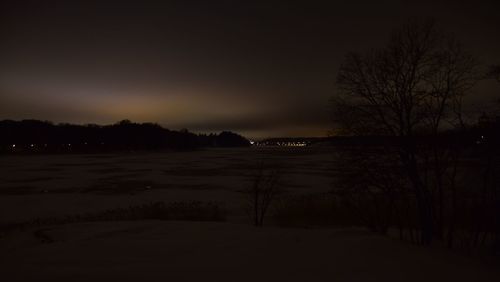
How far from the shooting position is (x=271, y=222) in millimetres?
22469

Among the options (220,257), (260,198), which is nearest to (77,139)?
(260,198)

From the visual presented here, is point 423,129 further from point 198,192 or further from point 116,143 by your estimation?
point 116,143

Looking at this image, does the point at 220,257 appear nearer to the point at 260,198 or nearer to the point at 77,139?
the point at 260,198

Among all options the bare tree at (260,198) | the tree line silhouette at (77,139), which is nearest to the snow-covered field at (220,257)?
the bare tree at (260,198)

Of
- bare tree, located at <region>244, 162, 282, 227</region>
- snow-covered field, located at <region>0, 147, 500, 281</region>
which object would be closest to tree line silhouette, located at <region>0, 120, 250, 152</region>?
bare tree, located at <region>244, 162, 282, 227</region>

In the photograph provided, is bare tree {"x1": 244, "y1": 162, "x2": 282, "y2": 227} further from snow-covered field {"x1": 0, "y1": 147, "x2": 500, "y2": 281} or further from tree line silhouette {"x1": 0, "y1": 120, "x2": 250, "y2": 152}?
tree line silhouette {"x1": 0, "y1": 120, "x2": 250, "y2": 152}

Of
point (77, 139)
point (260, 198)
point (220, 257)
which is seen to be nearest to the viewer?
point (220, 257)

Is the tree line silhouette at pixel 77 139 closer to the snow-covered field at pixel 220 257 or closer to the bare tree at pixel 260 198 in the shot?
the bare tree at pixel 260 198

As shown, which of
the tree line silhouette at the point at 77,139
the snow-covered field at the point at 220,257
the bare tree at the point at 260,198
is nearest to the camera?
the snow-covered field at the point at 220,257

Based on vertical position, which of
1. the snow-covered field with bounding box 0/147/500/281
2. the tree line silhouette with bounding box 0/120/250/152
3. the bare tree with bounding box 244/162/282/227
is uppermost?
the tree line silhouette with bounding box 0/120/250/152

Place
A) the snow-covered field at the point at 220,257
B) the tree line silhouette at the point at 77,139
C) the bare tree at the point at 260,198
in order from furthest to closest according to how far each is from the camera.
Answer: the tree line silhouette at the point at 77,139, the bare tree at the point at 260,198, the snow-covered field at the point at 220,257

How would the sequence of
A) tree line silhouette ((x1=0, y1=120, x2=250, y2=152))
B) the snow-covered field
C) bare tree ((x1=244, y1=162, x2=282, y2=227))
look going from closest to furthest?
the snow-covered field
bare tree ((x1=244, y1=162, x2=282, y2=227))
tree line silhouette ((x1=0, y1=120, x2=250, y2=152))

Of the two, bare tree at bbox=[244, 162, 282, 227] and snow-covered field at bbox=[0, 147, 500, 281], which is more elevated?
snow-covered field at bbox=[0, 147, 500, 281]

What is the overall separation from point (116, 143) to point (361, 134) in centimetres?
16391
